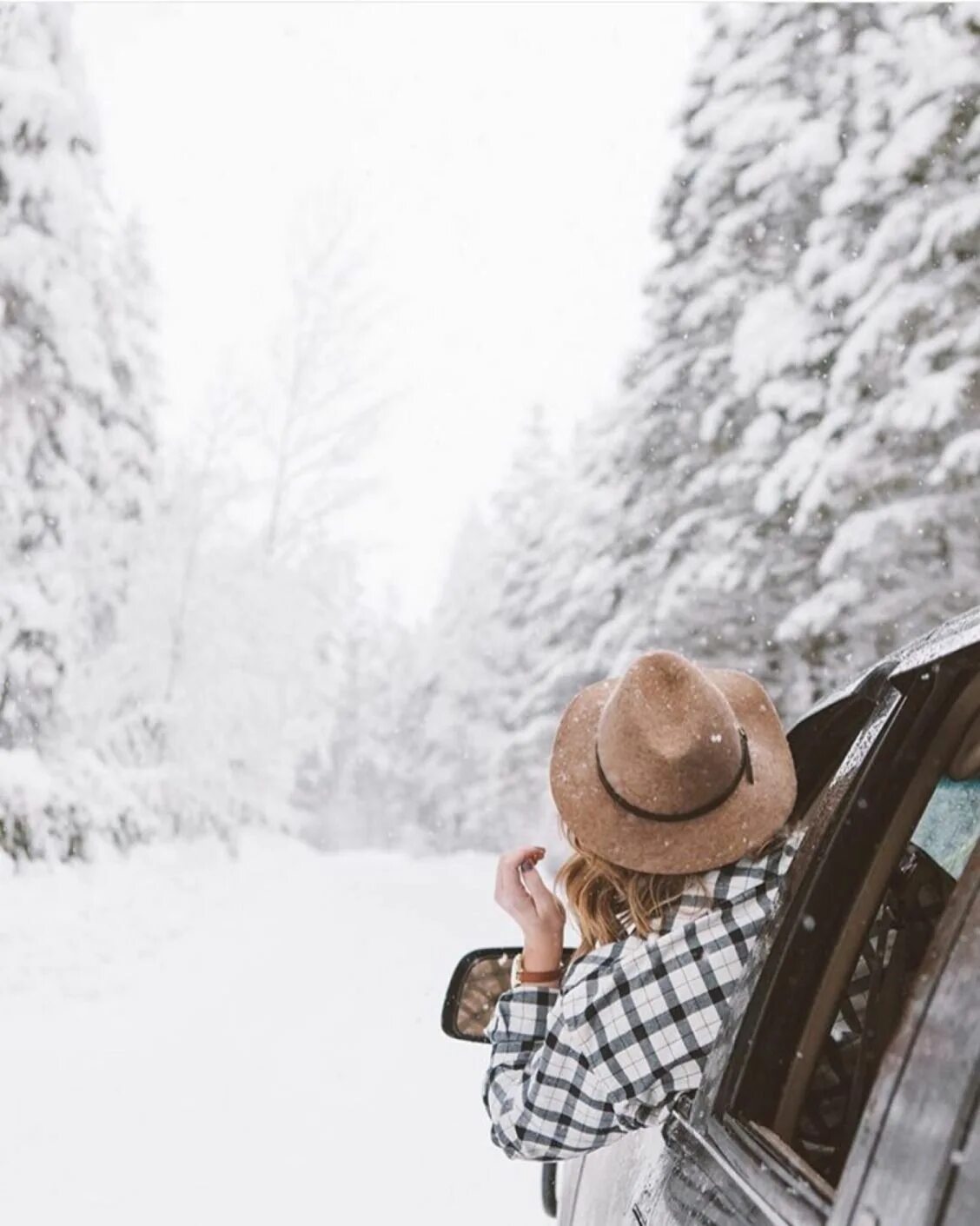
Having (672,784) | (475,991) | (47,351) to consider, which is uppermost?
(672,784)

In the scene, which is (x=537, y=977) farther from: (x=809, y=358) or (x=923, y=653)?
(x=809, y=358)

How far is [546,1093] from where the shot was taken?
6.54 ft

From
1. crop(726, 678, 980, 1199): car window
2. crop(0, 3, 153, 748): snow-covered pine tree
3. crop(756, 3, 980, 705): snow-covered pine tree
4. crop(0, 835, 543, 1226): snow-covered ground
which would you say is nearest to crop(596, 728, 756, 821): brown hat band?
crop(726, 678, 980, 1199): car window

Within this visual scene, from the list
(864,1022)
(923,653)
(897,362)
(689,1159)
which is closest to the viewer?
(923,653)

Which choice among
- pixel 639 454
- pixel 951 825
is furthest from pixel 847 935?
pixel 639 454

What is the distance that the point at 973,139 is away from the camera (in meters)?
11.5

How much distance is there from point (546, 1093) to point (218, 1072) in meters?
6.99

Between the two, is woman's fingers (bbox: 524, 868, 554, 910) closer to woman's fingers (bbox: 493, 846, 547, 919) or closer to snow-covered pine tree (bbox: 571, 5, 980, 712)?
woman's fingers (bbox: 493, 846, 547, 919)

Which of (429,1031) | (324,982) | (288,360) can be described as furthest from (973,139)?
(288,360)

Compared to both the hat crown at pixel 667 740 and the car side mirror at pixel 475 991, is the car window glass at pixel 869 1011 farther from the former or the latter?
the car side mirror at pixel 475 991

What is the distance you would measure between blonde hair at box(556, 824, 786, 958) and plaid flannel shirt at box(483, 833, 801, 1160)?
0.02 metres

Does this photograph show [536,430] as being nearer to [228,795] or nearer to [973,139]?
[228,795]

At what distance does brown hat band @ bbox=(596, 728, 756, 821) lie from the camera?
6.59ft

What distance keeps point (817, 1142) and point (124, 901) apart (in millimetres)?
13757
